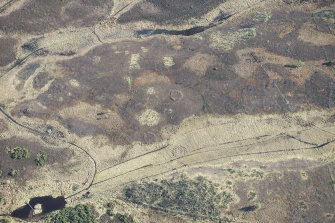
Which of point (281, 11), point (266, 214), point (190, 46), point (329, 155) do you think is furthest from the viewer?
point (281, 11)

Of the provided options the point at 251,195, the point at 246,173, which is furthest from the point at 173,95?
the point at 251,195

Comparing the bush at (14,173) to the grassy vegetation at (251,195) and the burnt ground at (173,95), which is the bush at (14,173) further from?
the grassy vegetation at (251,195)

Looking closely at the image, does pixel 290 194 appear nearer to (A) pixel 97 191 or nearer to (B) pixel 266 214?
(B) pixel 266 214

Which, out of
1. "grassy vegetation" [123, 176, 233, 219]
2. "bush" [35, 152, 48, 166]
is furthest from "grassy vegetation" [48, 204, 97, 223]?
"bush" [35, 152, 48, 166]

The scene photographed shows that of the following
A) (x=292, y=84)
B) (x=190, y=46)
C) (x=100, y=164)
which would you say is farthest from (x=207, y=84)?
(x=100, y=164)

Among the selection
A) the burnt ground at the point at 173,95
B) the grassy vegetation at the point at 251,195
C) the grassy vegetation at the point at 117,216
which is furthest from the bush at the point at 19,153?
the grassy vegetation at the point at 251,195

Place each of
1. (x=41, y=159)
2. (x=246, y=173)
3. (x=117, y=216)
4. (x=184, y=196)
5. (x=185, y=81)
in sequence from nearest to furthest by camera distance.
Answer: (x=117, y=216)
(x=184, y=196)
(x=246, y=173)
(x=41, y=159)
(x=185, y=81)

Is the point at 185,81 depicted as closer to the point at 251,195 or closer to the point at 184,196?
the point at 184,196
